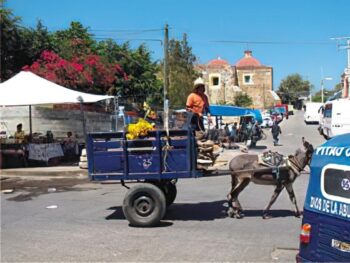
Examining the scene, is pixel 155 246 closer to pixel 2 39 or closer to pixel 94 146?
pixel 94 146

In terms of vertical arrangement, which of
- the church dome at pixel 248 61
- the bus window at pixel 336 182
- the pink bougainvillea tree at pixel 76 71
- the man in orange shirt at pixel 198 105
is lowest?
the bus window at pixel 336 182

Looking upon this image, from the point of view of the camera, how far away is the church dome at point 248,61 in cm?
9065

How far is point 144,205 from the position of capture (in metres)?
8.93

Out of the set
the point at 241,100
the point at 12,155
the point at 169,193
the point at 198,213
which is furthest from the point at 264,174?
the point at 241,100

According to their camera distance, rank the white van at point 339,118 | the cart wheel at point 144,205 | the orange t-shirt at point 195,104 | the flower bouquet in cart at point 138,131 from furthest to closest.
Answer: the white van at point 339,118
the orange t-shirt at point 195,104
the flower bouquet in cart at point 138,131
the cart wheel at point 144,205

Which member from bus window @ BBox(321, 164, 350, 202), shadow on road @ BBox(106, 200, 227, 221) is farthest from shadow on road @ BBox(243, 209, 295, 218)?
bus window @ BBox(321, 164, 350, 202)

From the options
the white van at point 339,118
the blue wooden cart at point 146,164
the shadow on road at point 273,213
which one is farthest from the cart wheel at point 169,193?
the white van at point 339,118

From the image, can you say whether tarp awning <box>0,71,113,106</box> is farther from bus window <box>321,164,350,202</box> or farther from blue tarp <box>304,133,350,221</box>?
bus window <box>321,164,350,202</box>

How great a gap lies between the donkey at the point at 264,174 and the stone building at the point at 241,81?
2505 inches

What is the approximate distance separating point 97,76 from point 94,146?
23.2 metres

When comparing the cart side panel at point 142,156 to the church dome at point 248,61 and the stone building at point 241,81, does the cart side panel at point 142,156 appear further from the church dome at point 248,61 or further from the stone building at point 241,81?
the church dome at point 248,61

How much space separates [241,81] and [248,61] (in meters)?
7.94

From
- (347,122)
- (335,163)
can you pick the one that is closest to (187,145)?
(335,163)

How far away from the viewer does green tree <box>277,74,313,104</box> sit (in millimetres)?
124312
